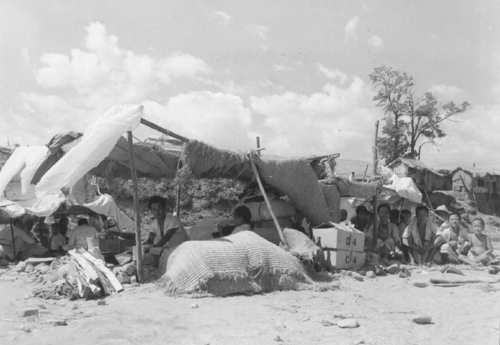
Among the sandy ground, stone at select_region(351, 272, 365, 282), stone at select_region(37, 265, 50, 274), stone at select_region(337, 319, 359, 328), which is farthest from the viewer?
stone at select_region(37, 265, 50, 274)

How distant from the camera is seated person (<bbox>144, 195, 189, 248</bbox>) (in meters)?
6.66

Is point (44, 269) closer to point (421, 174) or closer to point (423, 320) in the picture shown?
point (423, 320)

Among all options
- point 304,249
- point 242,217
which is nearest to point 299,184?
point 242,217

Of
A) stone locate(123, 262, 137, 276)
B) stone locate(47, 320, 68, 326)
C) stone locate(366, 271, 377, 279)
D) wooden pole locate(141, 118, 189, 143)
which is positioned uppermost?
wooden pole locate(141, 118, 189, 143)

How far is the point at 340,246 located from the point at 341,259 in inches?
8.0

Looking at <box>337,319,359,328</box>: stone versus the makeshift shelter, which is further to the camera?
the makeshift shelter

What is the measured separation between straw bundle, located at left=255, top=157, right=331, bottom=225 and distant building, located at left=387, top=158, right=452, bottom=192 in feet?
58.7

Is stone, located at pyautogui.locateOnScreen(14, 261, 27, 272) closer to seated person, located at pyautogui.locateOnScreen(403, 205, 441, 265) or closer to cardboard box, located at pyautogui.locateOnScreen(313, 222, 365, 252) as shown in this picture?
cardboard box, located at pyautogui.locateOnScreen(313, 222, 365, 252)

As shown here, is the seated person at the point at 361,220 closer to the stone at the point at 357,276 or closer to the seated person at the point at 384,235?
the seated person at the point at 384,235

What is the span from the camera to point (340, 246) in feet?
22.7

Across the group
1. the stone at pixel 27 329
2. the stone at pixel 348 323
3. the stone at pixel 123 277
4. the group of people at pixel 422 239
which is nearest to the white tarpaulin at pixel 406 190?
the group of people at pixel 422 239

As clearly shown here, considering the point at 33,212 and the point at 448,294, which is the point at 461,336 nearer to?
the point at 448,294

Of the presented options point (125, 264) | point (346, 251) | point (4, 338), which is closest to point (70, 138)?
point (125, 264)

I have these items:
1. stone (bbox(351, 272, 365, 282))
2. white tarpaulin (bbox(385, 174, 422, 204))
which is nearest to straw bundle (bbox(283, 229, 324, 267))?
stone (bbox(351, 272, 365, 282))
